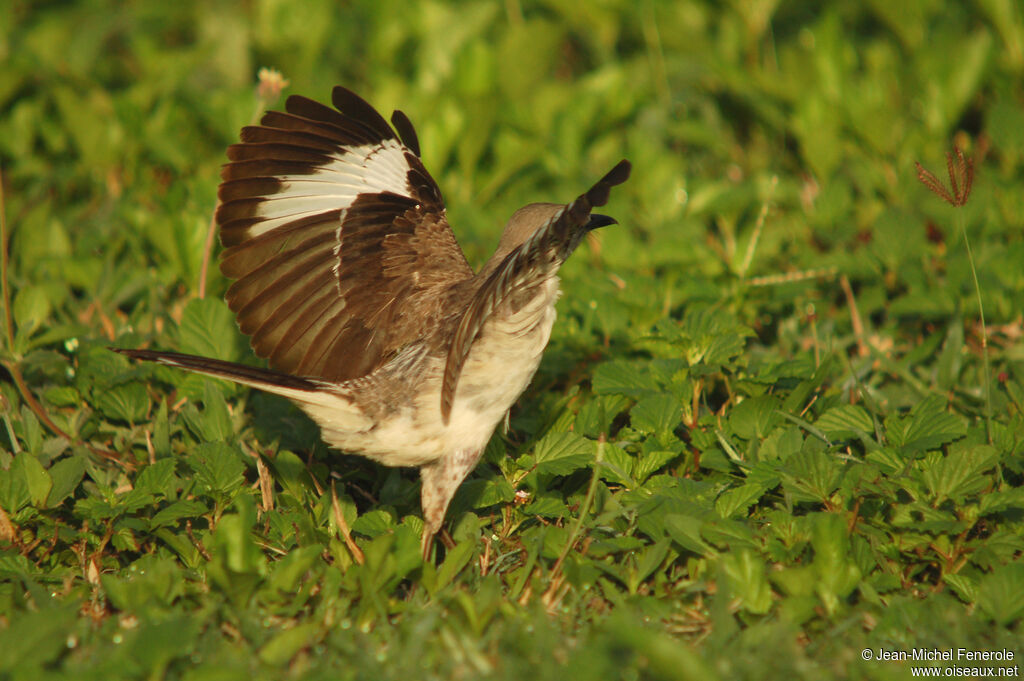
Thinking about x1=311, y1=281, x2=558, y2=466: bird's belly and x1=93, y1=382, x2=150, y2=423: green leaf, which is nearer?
x1=311, y1=281, x2=558, y2=466: bird's belly

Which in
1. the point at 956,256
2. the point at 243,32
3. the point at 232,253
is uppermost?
the point at 243,32

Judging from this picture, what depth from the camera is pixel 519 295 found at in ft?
9.94

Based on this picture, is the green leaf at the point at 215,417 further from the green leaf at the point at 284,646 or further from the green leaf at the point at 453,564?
the green leaf at the point at 284,646

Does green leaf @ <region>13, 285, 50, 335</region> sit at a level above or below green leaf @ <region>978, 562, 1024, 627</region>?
above

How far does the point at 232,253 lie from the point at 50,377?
122 centimetres

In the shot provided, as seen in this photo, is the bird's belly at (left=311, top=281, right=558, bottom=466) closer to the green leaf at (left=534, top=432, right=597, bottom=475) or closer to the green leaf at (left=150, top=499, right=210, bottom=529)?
the green leaf at (left=534, top=432, right=597, bottom=475)

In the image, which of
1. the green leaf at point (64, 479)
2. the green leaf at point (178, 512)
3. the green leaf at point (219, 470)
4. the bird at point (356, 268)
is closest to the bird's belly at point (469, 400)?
the bird at point (356, 268)

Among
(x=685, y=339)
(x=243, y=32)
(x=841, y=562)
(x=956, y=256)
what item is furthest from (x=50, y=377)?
(x=956, y=256)

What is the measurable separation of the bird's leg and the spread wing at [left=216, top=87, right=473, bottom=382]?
1.60 ft

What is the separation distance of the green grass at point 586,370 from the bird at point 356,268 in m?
0.34

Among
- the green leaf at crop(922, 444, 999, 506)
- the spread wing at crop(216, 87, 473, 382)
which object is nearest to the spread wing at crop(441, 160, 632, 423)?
the spread wing at crop(216, 87, 473, 382)

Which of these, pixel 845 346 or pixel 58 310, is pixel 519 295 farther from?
pixel 58 310

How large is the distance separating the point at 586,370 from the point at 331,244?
1286 mm

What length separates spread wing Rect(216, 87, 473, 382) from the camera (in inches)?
142
